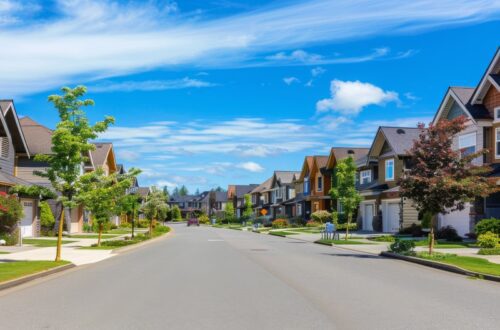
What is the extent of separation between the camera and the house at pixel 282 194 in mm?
90481

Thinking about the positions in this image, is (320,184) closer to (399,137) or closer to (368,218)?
(368,218)

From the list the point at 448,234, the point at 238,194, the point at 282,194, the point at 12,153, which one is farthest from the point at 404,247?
the point at 238,194

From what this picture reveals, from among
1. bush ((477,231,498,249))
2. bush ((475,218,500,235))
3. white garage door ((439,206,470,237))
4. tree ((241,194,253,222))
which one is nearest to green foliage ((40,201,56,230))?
white garage door ((439,206,470,237))

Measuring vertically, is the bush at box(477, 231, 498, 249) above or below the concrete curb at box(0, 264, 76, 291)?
above

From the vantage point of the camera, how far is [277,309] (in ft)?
34.9

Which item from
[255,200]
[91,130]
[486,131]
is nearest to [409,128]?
[486,131]

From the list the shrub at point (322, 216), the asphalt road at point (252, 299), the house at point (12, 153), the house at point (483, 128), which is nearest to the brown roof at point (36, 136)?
the house at point (12, 153)

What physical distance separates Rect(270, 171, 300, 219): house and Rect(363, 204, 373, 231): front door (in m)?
31.8

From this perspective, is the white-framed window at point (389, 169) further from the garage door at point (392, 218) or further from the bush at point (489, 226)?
the bush at point (489, 226)

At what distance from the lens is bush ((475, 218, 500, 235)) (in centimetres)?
2977

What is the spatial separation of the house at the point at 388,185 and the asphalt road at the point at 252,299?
2690 centimetres

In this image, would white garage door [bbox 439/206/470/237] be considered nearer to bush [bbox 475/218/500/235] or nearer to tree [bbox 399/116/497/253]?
bush [bbox 475/218/500/235]

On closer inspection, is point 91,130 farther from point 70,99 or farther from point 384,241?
point 384,241

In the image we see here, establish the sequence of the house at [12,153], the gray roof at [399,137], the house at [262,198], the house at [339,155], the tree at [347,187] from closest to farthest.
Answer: the house at [12,153]
the tree at [347,187]
the gray roof at [399,137]
the house at [339,155]
the house at [262,198]
